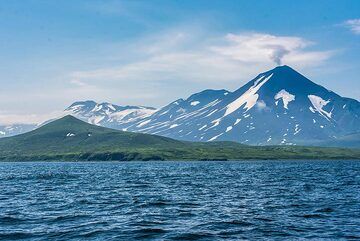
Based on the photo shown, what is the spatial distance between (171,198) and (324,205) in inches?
834

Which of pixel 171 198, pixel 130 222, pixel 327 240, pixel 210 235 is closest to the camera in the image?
pixel 327 240

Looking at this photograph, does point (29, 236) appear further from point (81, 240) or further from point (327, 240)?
point (327, 240)

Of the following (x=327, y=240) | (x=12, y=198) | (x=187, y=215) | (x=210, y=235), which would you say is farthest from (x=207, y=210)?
(x=12, y=198)

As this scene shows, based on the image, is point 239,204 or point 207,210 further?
point 239,204

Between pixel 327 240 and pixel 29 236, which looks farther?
pixel 29 236

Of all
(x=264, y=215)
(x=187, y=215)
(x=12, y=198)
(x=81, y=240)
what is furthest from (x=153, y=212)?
(x=12, y=198)

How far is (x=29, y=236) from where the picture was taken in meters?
39.9

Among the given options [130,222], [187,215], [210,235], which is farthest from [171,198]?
[210,235]

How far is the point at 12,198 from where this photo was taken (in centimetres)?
7088

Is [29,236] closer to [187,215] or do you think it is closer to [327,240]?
[187,215]

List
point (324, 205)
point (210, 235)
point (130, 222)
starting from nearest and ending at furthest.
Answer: point (210, 235) < point (130, 222) < point (324, 205)

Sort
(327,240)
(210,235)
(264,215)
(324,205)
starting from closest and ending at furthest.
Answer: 1. (327,240)
2. (210,235)
3. (264,215)
4. (324,205)

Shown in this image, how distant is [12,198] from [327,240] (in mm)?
49048

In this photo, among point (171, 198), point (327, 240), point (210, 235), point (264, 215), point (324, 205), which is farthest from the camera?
point (171, 198)
